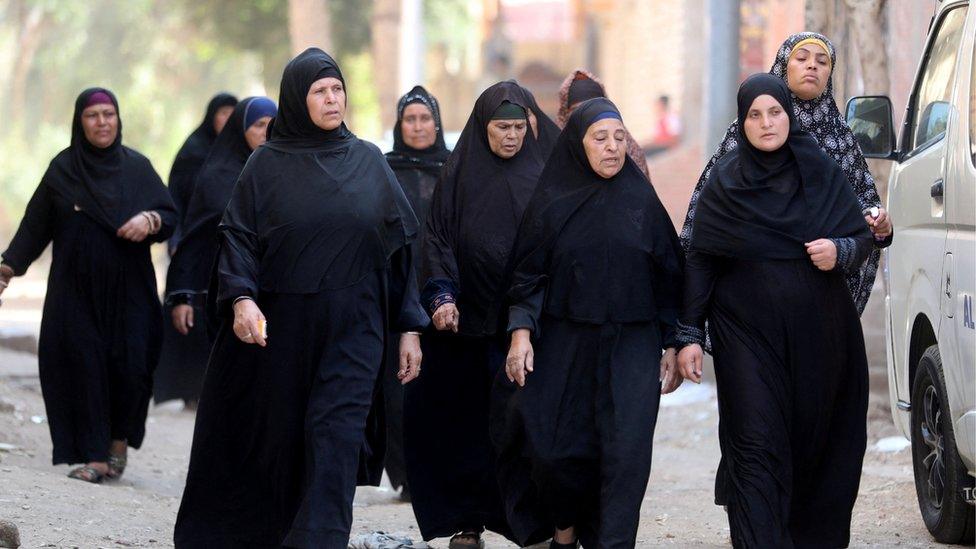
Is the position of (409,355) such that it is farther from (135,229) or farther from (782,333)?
(135,229)

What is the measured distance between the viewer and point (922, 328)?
19.4 ft

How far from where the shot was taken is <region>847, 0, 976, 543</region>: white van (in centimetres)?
505

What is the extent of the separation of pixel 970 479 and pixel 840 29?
496 cm

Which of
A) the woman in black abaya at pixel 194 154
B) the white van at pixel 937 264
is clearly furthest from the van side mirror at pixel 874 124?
the woman in black abaya at pixel 194 154

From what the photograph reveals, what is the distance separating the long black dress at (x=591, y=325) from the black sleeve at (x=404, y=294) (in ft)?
1.14


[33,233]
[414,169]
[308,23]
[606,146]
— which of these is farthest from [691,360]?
[308,23]

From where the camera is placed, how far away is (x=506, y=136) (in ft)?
19.2

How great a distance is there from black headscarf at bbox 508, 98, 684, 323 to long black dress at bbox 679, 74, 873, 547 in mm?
129

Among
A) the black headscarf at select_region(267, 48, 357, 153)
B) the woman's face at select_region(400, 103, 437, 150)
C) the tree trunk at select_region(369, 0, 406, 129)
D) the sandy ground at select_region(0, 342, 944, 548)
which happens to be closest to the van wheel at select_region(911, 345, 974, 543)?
the sandy ground at select_region(0, 342, 944, 548)

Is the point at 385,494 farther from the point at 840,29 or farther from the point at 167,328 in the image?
the point at 840,29

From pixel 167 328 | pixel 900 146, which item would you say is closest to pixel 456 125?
pixel 167 328

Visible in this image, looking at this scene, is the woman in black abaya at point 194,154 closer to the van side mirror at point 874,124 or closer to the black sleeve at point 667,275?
the van side mirror at point 874,124

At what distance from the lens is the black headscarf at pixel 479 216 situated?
19.2 ft

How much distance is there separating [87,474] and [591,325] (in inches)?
123
